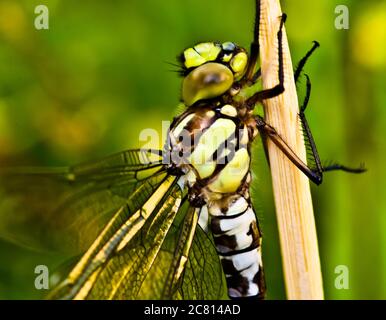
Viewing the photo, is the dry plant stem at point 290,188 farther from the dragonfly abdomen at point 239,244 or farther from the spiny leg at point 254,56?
the dragonfly abdomen at point 239,244

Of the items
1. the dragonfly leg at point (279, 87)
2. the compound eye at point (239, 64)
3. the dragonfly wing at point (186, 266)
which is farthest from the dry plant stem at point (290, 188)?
the dragonfly wing at point (186, 266)

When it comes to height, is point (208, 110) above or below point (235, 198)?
above

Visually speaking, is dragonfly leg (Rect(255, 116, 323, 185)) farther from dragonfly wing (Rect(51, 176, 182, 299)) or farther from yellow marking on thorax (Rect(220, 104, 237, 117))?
dragonfly wing (Rect(51, 176, 182, 299))
